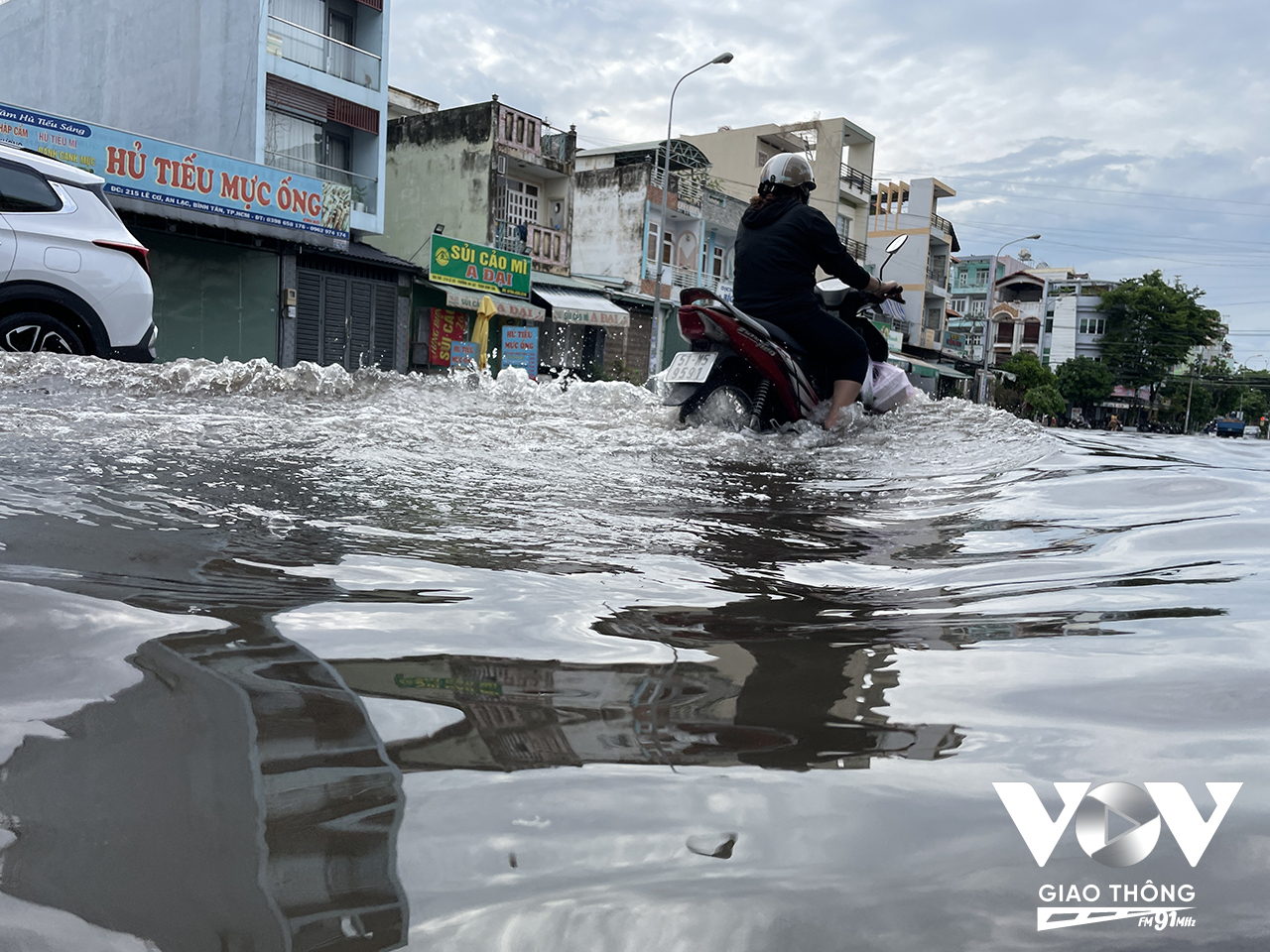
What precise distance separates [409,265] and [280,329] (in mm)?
3322

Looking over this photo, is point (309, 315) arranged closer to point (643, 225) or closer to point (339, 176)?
point (339, 176)

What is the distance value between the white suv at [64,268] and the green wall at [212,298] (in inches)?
437

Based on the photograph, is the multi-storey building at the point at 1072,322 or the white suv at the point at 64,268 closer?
the white suv at the point at 64,268

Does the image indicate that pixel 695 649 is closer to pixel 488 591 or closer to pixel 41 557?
pixel 488 591

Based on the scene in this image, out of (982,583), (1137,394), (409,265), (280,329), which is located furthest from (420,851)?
(1137,394)

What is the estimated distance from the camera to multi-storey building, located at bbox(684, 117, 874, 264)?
37.5 metres

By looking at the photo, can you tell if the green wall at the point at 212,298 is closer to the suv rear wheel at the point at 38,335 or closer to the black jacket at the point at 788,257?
the suv rear wheel at the point at 38,335

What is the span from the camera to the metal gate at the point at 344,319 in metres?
18.2

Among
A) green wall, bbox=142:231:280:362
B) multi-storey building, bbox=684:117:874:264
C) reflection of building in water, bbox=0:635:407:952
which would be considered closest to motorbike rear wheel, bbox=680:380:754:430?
reflection of building in water, bbox=0:635:407:952

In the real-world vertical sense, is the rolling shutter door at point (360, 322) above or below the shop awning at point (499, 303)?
below

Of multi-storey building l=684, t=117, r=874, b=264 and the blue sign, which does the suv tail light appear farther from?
multi-storey building l=684, t=117, r=874, b=264

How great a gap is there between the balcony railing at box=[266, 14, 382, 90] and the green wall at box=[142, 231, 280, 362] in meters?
4.62

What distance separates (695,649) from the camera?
4.97ft
